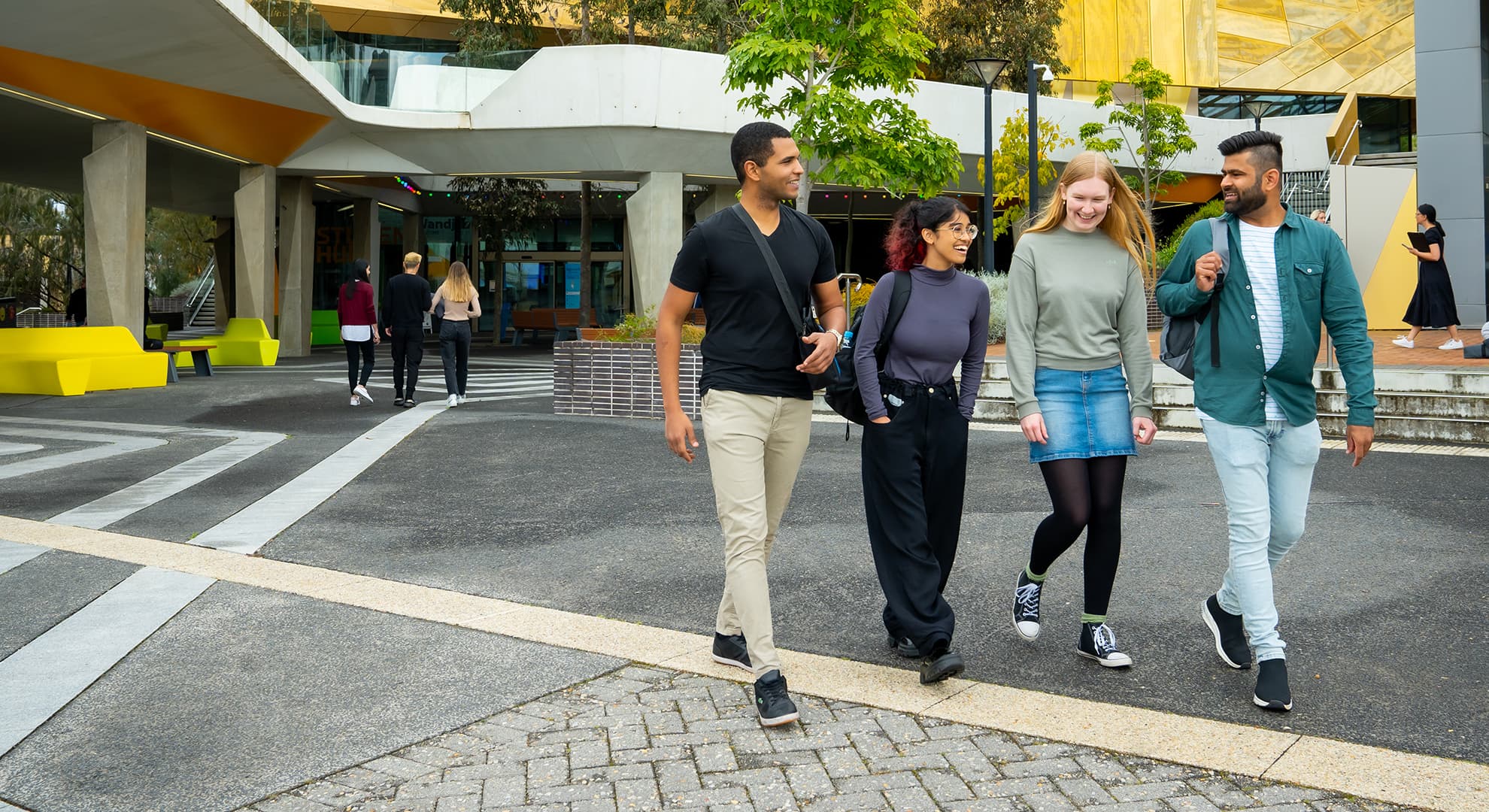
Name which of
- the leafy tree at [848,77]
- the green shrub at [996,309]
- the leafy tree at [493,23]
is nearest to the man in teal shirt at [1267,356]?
the leafy tree at [848,77]

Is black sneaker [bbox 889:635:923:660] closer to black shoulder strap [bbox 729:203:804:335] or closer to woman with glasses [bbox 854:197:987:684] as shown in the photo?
woman with glasses [bbox 854:197:987:684]

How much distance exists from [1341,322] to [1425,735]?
130 centimetres

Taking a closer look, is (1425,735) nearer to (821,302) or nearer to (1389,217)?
(821,302)

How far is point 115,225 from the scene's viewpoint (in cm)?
2069

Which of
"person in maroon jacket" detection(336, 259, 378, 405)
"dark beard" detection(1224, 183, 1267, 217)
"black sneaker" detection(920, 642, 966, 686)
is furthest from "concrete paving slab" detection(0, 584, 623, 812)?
"person in maroon jacket" detection(336, 259, 378, 405)

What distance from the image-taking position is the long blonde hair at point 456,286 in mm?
14156

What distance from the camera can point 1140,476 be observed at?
29.5ft

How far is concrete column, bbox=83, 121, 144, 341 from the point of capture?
2062 centimetres

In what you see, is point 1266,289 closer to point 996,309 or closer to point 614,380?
point 614,380

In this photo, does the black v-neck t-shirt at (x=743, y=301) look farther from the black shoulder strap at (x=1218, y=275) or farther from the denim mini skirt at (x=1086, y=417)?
the black shoulder strap at (x=1218, y=275)

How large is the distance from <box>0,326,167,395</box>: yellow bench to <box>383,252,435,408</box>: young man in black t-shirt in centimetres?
528

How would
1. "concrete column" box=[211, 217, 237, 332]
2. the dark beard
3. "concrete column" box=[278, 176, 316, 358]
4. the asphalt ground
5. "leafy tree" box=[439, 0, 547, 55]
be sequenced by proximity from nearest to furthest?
1. the dark beard
2. the asphalt ground
3. "concrete column" box=[278, 176, 316, 358]
4. "leafy tree" box=[439, 0, 547, 55]
5. "concrete column" box=[211, 217, 237, 332]

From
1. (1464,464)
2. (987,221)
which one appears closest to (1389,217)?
(987,221)

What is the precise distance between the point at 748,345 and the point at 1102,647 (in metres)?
1.66
